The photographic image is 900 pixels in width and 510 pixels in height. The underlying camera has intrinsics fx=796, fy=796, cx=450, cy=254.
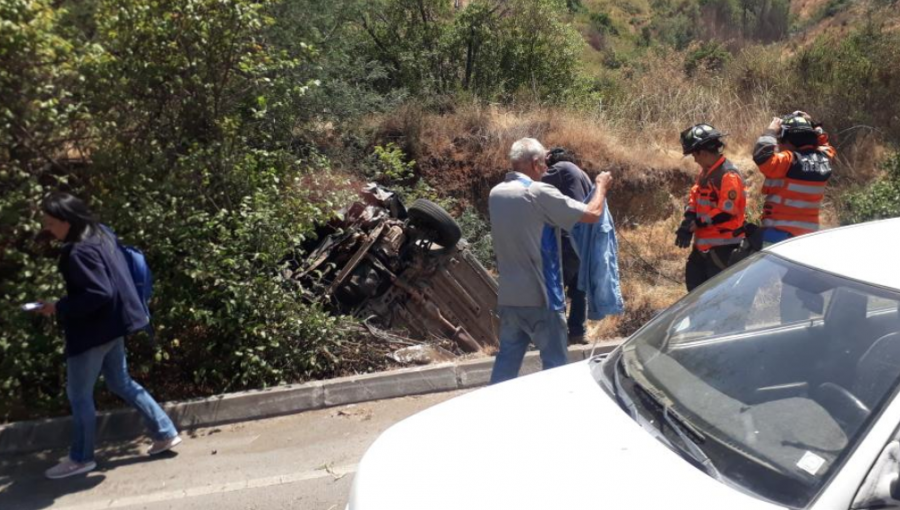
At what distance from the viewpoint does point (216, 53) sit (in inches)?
257

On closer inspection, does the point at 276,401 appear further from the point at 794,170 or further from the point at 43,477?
the point at 794,170

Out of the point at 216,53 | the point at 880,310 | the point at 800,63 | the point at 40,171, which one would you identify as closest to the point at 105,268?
the point at 40,171

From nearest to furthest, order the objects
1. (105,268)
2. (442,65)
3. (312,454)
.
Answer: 1. (105,268)
2. (312,454)
3. (442,65)

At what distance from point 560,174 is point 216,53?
9.91 ft

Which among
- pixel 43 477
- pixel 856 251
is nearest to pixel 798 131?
pixel 856 251

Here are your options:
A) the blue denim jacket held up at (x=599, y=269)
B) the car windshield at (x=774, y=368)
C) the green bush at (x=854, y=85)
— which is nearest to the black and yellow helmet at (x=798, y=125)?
the blue denim jacket held up at (x=599, y=269)

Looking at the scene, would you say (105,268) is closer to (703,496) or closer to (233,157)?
(233,157)

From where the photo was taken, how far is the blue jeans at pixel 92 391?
16.9 feet

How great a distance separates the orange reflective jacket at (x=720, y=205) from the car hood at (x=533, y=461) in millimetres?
3135

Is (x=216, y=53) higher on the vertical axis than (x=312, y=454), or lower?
higher

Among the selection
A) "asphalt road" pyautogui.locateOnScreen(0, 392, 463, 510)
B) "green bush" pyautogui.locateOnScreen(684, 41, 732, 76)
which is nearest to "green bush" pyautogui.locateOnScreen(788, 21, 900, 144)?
"green bush" pyautogui.locateOnScreen(684, 41, 732, 76)

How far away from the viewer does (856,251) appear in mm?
3037

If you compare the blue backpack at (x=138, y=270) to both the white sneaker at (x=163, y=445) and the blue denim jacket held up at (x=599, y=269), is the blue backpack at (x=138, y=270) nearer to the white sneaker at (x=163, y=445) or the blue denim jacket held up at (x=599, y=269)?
the white sneaker at (x=163, y=445)

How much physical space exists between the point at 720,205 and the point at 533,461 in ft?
12.7
